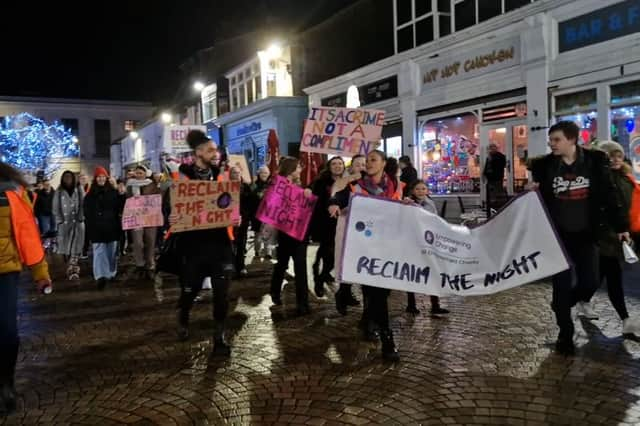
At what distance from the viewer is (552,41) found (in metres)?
13.8

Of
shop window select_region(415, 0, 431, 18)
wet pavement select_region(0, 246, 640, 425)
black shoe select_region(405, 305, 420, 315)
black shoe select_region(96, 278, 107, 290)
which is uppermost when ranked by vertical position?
shop window select_region(415, 0, 431, 18)

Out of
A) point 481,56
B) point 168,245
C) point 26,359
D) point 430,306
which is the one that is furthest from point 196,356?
point 481,56

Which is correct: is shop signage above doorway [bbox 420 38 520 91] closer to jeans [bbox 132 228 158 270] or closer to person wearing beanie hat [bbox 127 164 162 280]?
person wearing beanie hat [bbox 127 164 162 280]

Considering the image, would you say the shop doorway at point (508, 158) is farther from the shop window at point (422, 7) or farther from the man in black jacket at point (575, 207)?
the man in black jacket at point (575, 207)

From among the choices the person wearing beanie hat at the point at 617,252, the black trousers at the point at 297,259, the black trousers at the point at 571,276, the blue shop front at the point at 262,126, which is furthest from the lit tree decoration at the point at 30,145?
the black trousers at the point at 571,276

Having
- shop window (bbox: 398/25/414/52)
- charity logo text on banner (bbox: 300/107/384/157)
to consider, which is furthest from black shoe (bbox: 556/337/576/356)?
shop window (bbox: 398/25/414/52)

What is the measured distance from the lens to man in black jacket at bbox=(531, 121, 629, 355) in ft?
16.9

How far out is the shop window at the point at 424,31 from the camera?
17.9 m

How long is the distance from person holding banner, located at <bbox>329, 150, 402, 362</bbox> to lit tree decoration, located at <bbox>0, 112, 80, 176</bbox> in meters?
45.5

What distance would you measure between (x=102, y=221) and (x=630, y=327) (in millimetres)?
7894

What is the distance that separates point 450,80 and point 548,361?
13033 mm

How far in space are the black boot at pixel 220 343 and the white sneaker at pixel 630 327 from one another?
383cm

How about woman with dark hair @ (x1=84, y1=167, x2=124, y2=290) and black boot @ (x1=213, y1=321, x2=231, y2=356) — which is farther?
woman with dark hair @ (x1=84, y1=167, x2=124, y2=290)

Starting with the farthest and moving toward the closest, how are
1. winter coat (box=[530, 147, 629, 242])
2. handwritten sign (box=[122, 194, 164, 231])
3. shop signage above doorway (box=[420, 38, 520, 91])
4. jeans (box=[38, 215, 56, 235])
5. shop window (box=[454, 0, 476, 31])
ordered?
jeans (box=[38, 215, 56, 235]), shop window (box=[454, 0, 476, 31]), shop signage above doorway (box=[420, 38, 520, 91]), handwritten sign (box=[122, 194, 164, 231]), winter coat (box=[530, 147, 629, 242])
